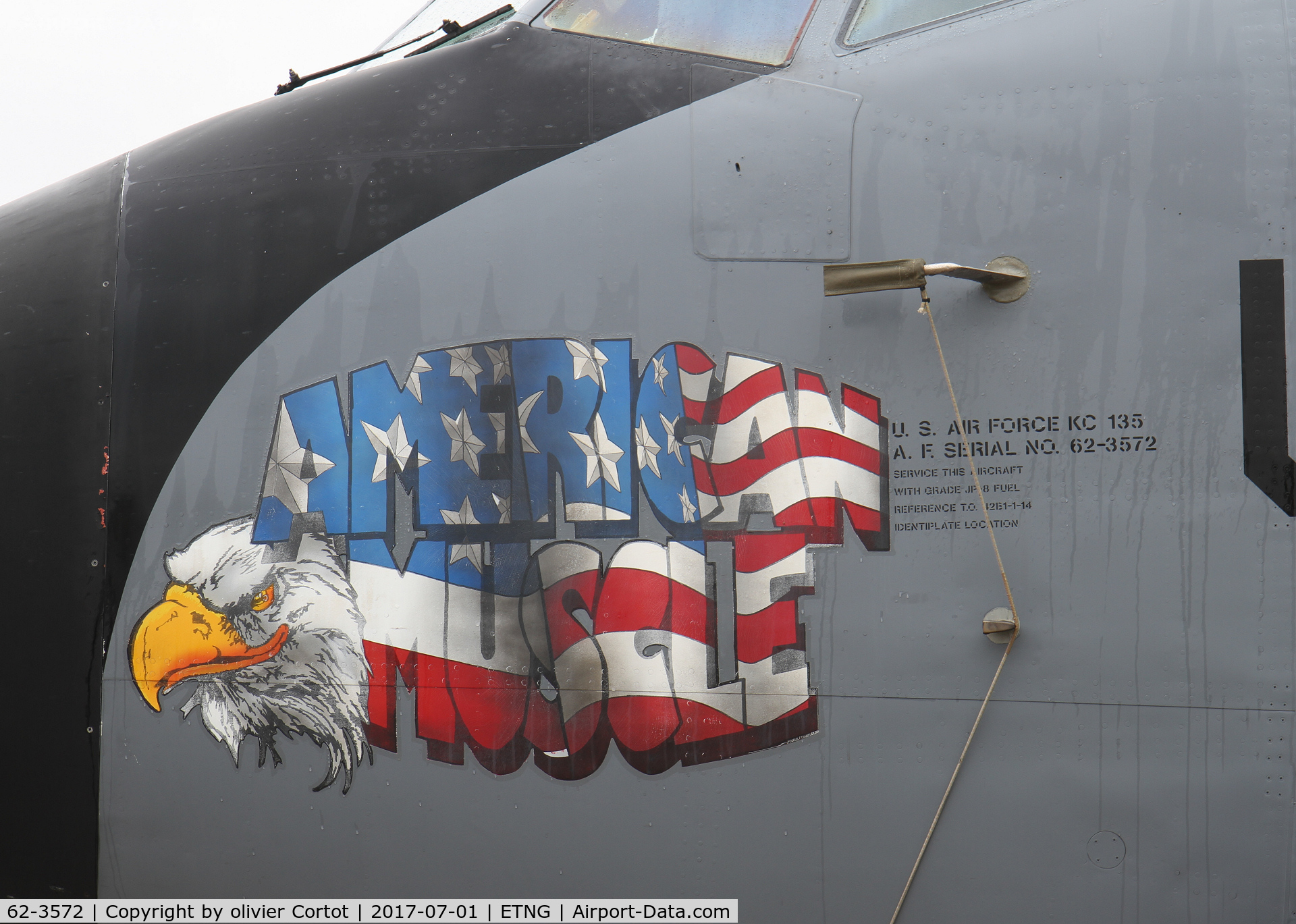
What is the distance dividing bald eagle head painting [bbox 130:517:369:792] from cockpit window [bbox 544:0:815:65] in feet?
8.22

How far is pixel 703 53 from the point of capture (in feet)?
13.5

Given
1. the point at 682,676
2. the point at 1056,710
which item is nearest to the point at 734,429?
the point at 682,676

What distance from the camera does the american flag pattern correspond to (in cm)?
377

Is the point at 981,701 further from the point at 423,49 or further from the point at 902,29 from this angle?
the point at 423,49

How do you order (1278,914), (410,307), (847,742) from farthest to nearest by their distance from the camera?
1. (410,307)
2. (847,742)
3. (1278,914)

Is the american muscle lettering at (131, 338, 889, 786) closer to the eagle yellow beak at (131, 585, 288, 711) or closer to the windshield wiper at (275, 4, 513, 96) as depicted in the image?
the eagle yellow beak at (131, 585, 288, 711)

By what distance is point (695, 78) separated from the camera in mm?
4066

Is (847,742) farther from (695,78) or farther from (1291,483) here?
(695,78)

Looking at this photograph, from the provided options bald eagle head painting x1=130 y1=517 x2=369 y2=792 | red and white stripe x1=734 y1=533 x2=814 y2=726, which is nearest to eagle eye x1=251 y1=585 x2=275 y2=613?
bald eagle head painting x1=130 y1=517 x2=369 y2=792

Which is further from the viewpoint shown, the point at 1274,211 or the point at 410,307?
the point at 410,307

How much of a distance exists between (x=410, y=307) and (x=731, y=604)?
178 centimetres

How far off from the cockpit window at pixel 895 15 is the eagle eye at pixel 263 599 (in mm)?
3215
